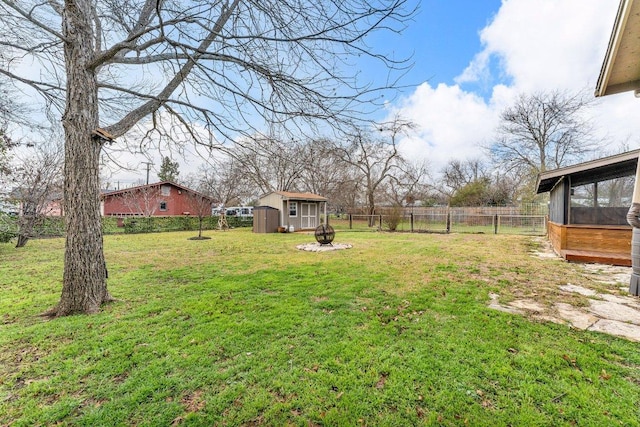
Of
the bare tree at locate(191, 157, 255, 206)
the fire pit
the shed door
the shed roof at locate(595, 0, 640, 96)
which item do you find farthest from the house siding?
the shed roof at locate(595, 0, 640, 96)

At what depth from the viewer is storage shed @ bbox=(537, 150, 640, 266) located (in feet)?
20.2

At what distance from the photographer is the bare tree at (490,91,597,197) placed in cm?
1705

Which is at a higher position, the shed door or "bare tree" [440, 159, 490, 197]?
"bare tree" [440, 159, 490, 197]

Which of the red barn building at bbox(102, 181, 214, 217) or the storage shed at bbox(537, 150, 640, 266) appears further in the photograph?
the red barn building at bbox(102, 181, 214, 217)

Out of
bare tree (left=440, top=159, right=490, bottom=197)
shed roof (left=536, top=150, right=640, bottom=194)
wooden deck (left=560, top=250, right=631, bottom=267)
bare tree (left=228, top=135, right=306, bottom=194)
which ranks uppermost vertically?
bare tree (left=440, top=159, right=490, bottom=197)

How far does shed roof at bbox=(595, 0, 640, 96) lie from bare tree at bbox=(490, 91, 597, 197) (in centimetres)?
1885

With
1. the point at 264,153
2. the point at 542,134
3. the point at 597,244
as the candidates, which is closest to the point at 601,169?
the point at 597,244

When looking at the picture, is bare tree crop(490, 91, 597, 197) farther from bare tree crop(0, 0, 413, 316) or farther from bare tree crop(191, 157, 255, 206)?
bare tree crop(0, 0, 413, 316)

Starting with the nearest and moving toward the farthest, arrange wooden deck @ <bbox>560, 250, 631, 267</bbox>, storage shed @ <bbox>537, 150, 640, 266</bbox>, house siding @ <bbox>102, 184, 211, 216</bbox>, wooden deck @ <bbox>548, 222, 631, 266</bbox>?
wooden deck @ <bbox>560, 250, 631, 267</bbox>
wooden deck @ <bbox>548, 222, 631, 266</bbox>
storage shed @ <bbox>537, 150, 640, 266</bbox>
house siding @ <bbox>102, 184, 211, 216</bbox>

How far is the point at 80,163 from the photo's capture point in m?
3.24

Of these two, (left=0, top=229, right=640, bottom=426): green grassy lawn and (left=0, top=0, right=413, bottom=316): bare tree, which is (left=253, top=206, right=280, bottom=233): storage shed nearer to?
(left=0, top=229, right=640, bottom=426): green grassy lawn

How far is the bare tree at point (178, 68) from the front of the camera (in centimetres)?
237

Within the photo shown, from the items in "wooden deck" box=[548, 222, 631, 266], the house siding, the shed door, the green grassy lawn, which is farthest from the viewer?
the house siding

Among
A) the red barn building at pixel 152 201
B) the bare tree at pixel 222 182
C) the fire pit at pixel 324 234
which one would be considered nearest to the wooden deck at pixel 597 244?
the fire pit at pixel 324 234
